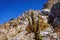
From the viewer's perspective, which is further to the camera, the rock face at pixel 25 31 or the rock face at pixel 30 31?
the rock face at pixel 25 31

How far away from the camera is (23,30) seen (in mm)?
26859

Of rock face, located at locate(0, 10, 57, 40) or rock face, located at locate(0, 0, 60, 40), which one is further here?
rock face, located at locate(0, 10, 57, 40)

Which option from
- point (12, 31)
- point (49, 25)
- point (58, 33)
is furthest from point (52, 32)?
Result: point (12, 31)

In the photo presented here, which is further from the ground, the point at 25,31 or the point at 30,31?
the point at 25,31

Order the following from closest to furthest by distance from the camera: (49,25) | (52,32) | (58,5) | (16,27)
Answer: (52,32)
(49,25)
(58,5)
(16,27)

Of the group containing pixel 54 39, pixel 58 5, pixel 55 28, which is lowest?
pixel 54 39

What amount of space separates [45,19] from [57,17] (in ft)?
8.67

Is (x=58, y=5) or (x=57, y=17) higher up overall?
(x=58, y=5)

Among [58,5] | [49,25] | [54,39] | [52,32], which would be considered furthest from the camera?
[58,5]

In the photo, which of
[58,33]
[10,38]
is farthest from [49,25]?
[10,38]

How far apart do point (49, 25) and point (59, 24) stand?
66.0 inches

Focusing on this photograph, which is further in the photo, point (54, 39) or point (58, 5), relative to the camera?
point (58, 5)

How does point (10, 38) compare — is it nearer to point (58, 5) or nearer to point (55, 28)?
point (55, 28)

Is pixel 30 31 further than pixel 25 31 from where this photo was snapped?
No
